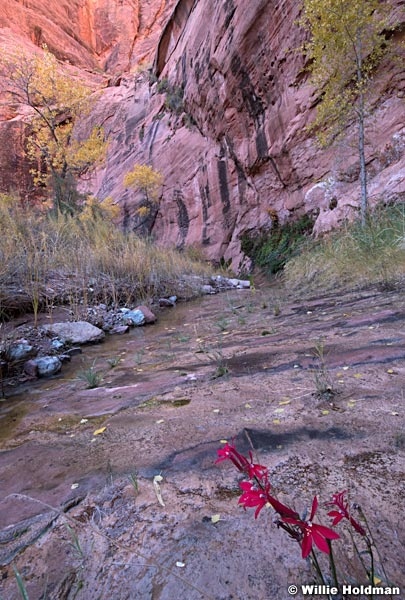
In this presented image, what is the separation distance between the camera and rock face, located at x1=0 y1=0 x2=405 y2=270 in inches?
265

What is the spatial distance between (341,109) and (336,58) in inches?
34.0

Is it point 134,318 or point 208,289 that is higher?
point 208,289

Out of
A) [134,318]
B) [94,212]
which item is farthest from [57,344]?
[94,212]

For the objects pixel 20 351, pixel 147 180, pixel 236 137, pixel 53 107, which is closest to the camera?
pixel 20 351

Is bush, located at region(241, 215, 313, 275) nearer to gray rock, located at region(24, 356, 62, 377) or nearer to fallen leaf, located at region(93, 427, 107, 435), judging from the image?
gray rock, located at region(24, 356, 62, 377)

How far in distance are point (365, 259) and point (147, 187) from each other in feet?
47.6

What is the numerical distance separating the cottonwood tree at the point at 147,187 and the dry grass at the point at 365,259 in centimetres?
1263

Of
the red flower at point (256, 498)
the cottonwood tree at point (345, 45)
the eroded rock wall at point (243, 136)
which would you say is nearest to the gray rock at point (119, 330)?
the red flower at point (256, 498)

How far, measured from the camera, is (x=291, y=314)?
118 inches

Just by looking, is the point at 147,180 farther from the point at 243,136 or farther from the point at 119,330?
the point at 119,330

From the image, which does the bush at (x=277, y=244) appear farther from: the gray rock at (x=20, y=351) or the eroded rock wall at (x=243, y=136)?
the gray rock at (x=20, y=351)

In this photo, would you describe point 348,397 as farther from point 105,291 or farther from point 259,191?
point 259,191

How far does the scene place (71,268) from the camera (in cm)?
448

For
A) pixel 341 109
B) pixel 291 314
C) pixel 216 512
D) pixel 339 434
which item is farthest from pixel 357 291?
pixel 341 109
